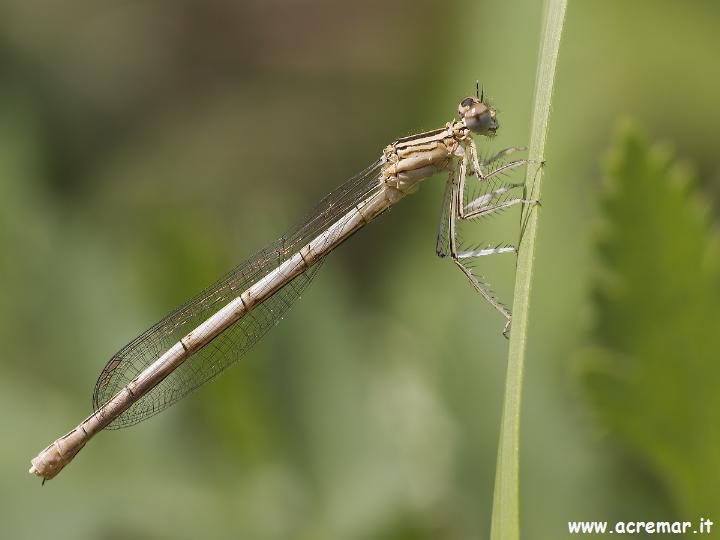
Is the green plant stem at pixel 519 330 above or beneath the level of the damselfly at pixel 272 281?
beneath

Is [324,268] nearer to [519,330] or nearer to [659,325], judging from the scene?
[659,325]

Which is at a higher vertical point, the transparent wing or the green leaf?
the transparent wing

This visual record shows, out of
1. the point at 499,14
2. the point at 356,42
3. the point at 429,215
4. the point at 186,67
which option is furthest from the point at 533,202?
the point at 186,67

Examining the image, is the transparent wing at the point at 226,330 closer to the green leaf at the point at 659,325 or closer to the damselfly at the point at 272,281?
the damselfly at the point at 272,281

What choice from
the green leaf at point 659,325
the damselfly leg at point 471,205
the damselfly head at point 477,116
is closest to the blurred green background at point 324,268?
the green leaf at point 659,325

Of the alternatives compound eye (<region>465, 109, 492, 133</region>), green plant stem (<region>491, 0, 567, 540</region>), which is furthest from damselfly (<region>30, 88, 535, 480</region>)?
green plant stem (<region>491, 0, 567, 540</region>)

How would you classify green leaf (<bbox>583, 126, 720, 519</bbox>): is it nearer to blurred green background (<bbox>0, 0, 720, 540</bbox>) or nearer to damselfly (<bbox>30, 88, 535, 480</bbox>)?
blurred green background (<bbox>0, 0, 720, 540</bbox>)

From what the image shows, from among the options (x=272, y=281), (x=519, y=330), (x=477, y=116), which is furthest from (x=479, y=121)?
(x=519, y=330)
